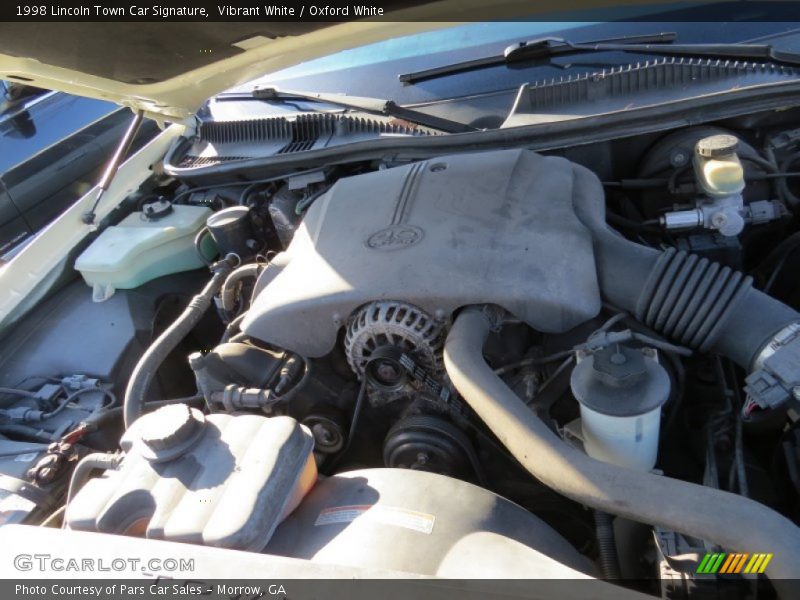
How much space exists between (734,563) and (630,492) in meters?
0.14

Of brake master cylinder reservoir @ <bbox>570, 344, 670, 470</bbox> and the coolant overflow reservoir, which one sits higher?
the coolant overflow reservoir

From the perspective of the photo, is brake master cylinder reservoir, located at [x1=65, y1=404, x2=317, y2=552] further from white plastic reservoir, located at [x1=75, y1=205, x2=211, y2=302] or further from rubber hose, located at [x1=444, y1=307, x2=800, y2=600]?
white plastic reservoir, located at [x1=75, y1=205, x2=211, y2=302]

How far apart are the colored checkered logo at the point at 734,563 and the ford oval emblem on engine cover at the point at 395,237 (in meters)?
0.74

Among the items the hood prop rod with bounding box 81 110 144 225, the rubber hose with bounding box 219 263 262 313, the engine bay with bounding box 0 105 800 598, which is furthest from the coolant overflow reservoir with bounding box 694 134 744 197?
the hood prop rod with bounding box 81 110 144 225

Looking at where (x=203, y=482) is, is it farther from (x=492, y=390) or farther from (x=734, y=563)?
(x=734, y=563)

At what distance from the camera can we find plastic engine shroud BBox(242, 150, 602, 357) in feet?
3.82

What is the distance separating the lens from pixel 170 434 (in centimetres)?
Answer: 109

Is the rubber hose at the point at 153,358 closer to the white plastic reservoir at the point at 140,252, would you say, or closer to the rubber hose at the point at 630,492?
the white plastic reservoir at the point at 140,252

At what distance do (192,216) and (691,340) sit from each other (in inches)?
63.2

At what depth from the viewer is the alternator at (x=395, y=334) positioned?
1200 mm

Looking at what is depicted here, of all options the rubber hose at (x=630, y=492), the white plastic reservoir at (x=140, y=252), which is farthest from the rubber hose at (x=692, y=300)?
the white plastic reservoir at (x=140, y=252)

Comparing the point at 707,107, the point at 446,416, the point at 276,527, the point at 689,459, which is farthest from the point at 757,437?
the point at 276,527

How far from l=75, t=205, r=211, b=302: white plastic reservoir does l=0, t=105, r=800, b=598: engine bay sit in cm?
29

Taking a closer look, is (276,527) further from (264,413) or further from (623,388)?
(623,388)
